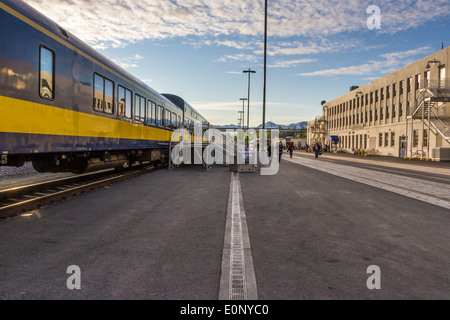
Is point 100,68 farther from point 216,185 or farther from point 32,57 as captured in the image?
point 216,185

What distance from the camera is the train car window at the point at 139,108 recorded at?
13.8 m

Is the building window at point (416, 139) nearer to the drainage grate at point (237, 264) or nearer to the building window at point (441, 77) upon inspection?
the building window at point (441, 77)

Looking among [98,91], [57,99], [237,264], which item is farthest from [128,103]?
[237,264]

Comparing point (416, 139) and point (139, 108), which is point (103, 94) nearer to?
point (139, 108)

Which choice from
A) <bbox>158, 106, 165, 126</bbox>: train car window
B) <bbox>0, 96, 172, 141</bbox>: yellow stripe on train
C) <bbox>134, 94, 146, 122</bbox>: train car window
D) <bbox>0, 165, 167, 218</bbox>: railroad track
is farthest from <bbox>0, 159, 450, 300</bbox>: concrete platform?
<bbox>158, 106, 165, 126</bbox>: train car window

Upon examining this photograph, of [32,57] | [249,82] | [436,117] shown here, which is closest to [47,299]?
[32,57]

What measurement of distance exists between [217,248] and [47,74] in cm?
565

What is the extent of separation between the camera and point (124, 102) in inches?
490

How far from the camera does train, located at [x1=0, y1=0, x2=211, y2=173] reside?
642 centimetres

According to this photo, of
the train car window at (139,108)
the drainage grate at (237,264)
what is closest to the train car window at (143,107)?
the train car window at (139,108)

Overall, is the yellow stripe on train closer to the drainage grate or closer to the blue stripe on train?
the blue stripe on train

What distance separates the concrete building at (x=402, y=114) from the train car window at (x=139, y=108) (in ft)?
95.5

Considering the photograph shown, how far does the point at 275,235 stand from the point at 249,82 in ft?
165
